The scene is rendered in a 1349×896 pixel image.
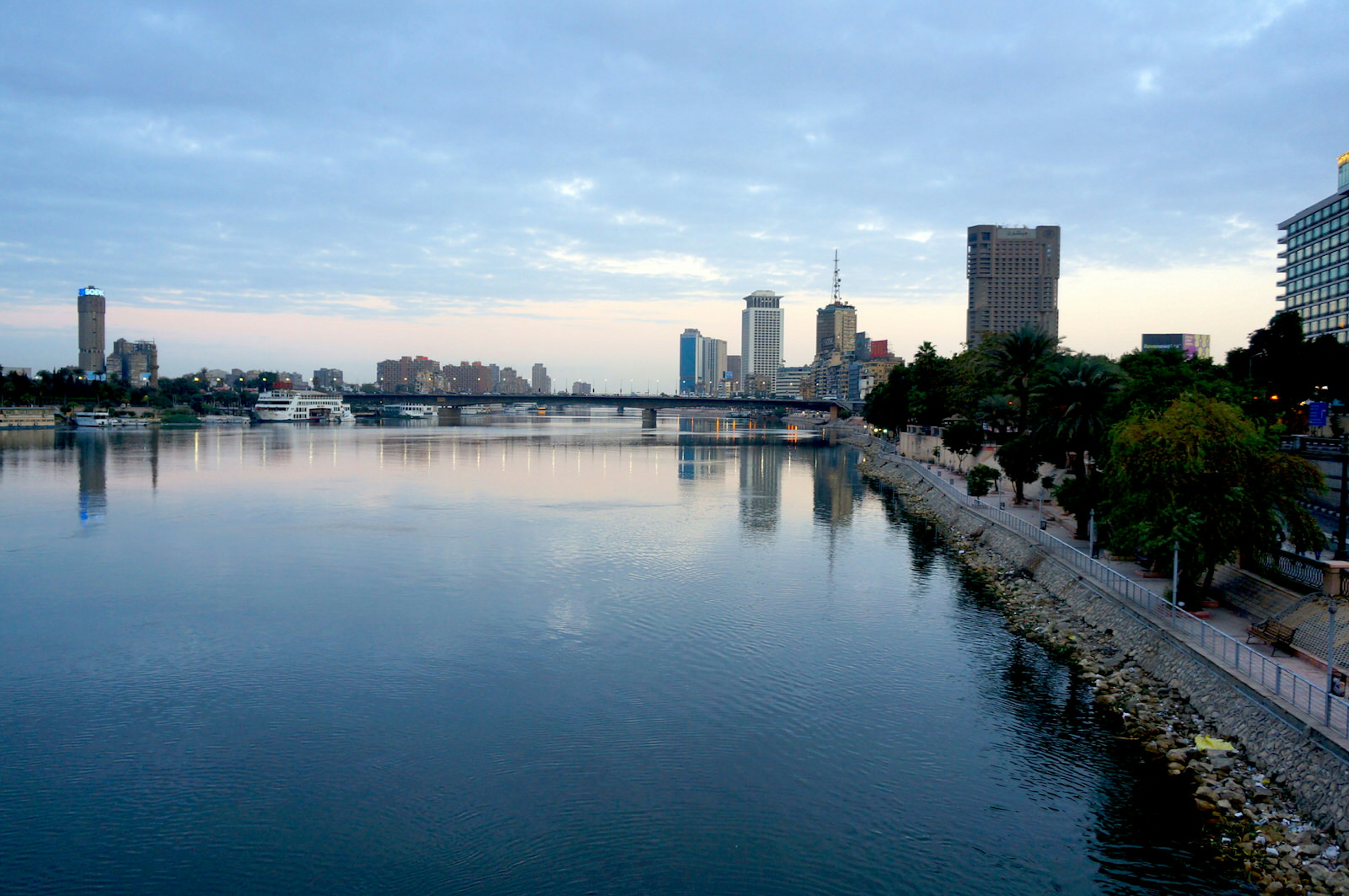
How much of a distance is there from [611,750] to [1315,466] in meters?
23.9

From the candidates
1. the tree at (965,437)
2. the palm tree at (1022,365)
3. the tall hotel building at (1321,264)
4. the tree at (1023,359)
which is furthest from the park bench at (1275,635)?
the tall hotel building at (1321,264)

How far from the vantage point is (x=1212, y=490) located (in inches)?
1078

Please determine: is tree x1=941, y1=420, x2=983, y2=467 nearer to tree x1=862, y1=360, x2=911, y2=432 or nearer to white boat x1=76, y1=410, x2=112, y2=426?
tree x1=862, y1=360, x2=911, y2=432

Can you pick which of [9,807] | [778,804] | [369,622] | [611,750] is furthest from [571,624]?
[9,807]

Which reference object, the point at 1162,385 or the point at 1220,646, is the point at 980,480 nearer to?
the point at 1162,385

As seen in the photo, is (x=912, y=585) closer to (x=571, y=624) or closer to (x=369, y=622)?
(x=571, y=624)

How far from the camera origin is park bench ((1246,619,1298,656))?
2302 cm

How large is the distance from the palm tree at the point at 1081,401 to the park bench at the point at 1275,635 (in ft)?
61.9

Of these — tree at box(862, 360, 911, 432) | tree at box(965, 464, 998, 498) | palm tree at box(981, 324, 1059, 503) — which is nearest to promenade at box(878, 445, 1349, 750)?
palm tree at box(981, 324, 1059, 503)

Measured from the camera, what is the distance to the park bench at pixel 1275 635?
906 inches

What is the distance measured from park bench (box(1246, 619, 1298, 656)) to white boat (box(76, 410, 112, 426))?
217m

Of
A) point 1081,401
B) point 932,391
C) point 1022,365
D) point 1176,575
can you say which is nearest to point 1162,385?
point 1081,401

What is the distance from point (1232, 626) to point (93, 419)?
216 metres

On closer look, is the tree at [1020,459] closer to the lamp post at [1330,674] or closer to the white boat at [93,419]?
the lamp post at [1330,674]
